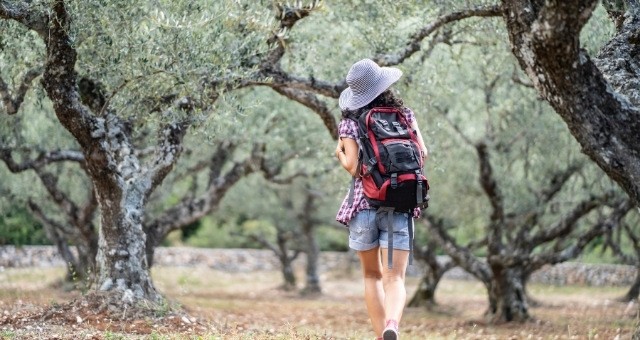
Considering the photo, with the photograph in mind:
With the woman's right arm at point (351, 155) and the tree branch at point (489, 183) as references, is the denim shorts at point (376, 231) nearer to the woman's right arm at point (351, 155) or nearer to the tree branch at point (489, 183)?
the woman's right arm at point (351, 155)

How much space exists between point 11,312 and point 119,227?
5.42 feet

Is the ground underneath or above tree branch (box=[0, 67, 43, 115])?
underneath

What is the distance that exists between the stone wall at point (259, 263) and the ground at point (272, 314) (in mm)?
628

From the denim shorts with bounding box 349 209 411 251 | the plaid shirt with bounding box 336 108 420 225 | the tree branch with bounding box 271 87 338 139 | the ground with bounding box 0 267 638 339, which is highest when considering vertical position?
the tree branch with bounding box 271 87 338 139

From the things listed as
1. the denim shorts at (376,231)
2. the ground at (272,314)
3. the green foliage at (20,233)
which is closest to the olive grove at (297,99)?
the ground at (272,314)

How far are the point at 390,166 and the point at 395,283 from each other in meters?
0.87

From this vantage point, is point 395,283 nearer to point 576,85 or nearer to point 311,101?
point 576,85

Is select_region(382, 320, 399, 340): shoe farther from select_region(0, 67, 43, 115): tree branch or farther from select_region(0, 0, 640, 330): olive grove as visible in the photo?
select_region(0, 67, 43, 115): tree branch

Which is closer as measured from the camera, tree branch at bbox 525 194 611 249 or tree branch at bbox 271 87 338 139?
tree branch at bbox 271 87 338 139

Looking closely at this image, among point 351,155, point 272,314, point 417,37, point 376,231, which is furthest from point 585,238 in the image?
point 351,155

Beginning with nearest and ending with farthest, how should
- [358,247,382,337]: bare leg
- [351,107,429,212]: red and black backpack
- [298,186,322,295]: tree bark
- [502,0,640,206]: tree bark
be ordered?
[502,0,640,206]: tree bark, [351,107,429,212]: red and black backpack, [358,247,382,337]: bare leg, [298,186,322,295]: tree bark

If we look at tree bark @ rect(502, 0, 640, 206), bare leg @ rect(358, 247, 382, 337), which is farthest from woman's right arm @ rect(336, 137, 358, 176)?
tree bark @ rect(502, 0, 640, 206)

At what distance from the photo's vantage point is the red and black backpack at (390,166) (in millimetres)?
6660

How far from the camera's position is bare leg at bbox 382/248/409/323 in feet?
21.9
